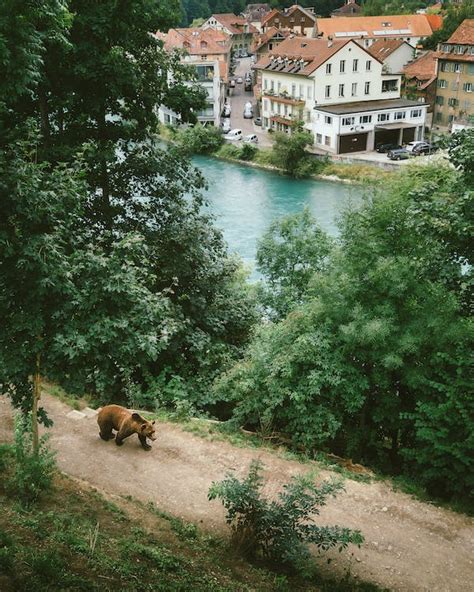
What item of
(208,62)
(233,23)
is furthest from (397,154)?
(233,23)

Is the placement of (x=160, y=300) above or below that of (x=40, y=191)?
below

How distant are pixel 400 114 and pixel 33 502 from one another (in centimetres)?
3893

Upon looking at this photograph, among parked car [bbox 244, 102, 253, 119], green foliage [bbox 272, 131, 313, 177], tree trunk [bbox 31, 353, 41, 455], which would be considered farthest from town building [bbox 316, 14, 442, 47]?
tree trunk [bbox 31, 353, 41, 455]

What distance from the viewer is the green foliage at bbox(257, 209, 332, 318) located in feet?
46.7

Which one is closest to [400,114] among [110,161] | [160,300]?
[110,161]

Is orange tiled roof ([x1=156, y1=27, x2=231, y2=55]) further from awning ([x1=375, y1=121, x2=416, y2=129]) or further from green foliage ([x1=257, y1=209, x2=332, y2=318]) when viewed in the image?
green foliage ([x1=257, y1=209, x2=332, y2=318])

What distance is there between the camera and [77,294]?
6012 mm

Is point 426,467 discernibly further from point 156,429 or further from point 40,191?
point 40,191

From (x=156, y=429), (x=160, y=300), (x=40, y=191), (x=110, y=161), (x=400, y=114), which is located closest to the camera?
(x=40, y=191)

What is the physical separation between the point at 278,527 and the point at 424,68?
44689 mm

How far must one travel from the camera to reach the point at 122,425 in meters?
8.61

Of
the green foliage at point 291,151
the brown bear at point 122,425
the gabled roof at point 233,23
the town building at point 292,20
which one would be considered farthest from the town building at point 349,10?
the brown bear at point 122,425

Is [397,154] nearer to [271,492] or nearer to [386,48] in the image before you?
[386,48]

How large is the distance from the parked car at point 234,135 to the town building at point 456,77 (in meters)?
13.8
